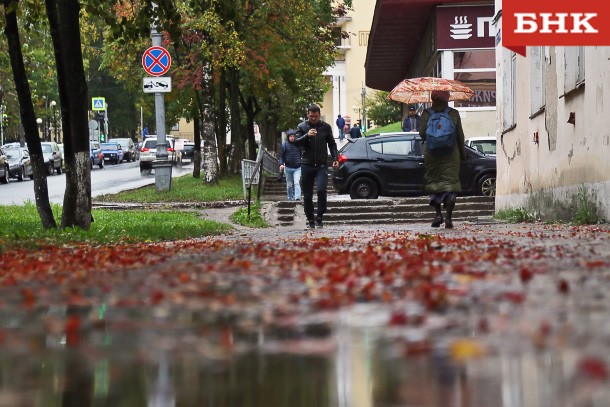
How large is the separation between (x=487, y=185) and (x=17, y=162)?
1187 inches

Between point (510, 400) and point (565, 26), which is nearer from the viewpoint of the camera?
point (510, 400)

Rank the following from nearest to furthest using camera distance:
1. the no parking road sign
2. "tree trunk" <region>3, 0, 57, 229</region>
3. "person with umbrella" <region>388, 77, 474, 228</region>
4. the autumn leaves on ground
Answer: the autumn leaves on ground
"person with umbrella" <region>388, 77, 474, 228</region>
"tree trunk" <region>3, 0, 57, 229</region>
the no parking road sign

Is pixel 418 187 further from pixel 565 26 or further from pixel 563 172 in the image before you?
pixel 565 26

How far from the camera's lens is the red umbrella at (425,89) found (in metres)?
31.7

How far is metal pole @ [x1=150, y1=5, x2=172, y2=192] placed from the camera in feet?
113

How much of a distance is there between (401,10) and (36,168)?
81.3 ft

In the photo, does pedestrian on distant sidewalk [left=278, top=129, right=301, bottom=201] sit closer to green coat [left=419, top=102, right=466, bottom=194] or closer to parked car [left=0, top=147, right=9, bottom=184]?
green coat [left=419, top=102, right=466, bottom=194]

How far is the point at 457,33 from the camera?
38.8 meters

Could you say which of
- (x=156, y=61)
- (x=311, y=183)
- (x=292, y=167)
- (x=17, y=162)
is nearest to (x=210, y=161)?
(x=156, y=61)

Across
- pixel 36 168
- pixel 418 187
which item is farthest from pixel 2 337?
pixel 418 187

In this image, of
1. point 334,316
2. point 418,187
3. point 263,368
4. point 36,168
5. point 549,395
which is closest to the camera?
point 549,395

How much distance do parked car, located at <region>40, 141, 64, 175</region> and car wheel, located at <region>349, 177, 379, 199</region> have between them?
112ft

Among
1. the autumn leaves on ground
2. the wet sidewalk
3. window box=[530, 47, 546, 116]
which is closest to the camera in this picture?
the wet sidewalk

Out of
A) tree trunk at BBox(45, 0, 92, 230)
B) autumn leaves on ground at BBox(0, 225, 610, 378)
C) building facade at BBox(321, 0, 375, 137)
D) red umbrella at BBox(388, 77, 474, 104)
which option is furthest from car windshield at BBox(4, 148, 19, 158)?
building facade at BBox(321, 0, 375, 137)
